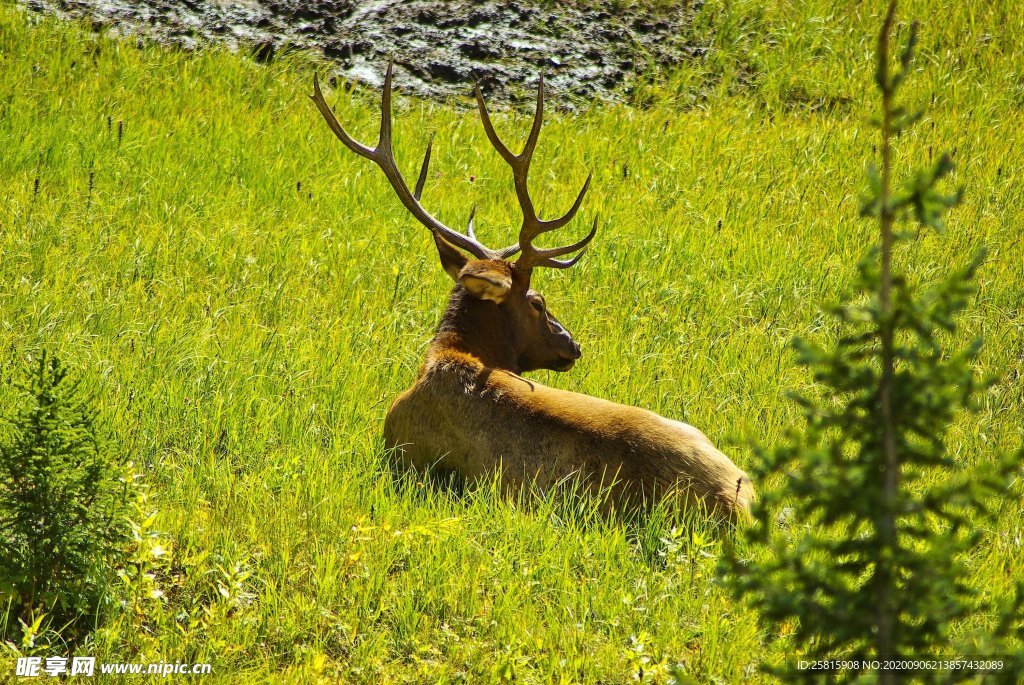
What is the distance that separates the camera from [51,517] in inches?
146

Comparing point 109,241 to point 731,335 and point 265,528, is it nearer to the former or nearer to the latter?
point 265,528

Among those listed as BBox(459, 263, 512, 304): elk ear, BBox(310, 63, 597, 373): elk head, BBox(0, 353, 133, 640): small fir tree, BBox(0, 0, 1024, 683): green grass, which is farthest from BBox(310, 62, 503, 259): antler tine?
BBox(0, 353, 133, 640): small fir tree

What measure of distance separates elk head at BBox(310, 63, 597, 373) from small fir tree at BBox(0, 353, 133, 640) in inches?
97.7

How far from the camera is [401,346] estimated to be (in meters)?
6.63

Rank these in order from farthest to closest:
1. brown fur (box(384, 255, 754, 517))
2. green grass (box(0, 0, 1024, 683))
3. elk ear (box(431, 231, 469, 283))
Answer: elk ear (box(431, 231, 469, 283)) → brown fur (box(384, 255, 754, 517)) → green grass (box(0, 0, 1024, 683))

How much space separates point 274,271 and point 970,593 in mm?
5867

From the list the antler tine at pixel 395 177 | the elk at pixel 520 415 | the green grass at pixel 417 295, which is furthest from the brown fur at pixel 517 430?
the antler tine at pixel 395 177

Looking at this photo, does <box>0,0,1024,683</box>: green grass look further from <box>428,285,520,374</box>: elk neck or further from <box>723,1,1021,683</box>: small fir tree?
<box>723,1,1021,683</box>: small fir tree

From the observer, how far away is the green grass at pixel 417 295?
4.12m

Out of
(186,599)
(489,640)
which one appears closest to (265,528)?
(186,599)

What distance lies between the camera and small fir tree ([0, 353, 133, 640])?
145 inches

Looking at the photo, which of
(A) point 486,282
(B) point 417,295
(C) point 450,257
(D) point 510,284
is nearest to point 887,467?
(A) point 486,282

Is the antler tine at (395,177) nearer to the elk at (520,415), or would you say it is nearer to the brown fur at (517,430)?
the elk at (520,415)

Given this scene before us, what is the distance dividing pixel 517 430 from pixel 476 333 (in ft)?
2.94
